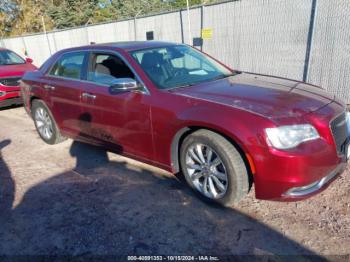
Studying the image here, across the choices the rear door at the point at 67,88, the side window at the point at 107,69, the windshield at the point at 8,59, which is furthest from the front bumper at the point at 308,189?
the windshield at the point at 8,59

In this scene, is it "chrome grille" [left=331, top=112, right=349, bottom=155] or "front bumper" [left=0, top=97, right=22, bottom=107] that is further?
"front bumper" [left=0, top=97, right=22, bottom=107]

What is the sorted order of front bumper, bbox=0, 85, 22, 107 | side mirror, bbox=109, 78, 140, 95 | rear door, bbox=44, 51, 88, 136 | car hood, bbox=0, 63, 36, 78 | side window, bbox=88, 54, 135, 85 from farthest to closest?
car hood, bbox=0, 63, 36, 78
front bumper, bbox=0, 85, 22, 107
rear door, bbox=44, 51, 88, 136
side window, bbox=88, 54, 135, 85
side mirror, bbox=109, 78, 140, 95

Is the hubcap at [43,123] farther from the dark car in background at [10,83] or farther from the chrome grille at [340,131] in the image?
the chrome grille at [340,131]

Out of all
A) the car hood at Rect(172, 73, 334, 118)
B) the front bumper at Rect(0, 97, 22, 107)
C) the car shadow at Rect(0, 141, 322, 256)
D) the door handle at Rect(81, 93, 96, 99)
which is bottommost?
the car shadow at Rect(0, 141, 322, 256)

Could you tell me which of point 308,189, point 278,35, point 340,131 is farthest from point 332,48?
point 308,189

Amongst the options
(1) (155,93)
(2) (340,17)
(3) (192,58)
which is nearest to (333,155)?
(1) (155,93)

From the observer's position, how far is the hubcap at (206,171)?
324cm

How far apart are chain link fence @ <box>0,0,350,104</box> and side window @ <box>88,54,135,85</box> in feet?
16.1

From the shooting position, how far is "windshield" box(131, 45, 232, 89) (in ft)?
12.5

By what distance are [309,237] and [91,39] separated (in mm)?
12689

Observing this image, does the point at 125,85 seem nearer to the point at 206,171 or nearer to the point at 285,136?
the point at 206,171

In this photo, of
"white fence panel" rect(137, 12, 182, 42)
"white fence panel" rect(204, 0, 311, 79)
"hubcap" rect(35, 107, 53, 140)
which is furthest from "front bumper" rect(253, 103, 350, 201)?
"white fence panel" rect(137, 12, 182, 42)

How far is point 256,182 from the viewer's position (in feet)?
9.80

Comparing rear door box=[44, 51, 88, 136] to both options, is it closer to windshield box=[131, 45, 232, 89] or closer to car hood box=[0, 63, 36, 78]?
windshield box=[131, 45, 232, 89]
